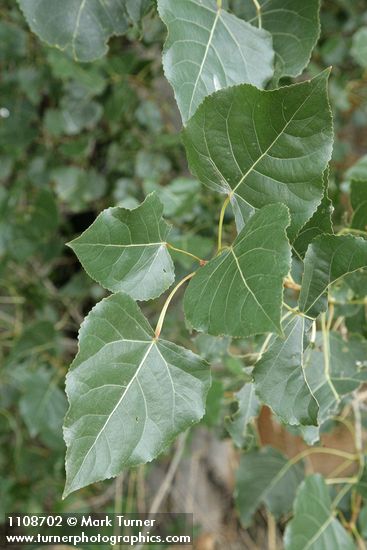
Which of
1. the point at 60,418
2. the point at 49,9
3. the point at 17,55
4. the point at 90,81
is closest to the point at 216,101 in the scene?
the point at 49,9

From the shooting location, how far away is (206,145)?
1.46 ft

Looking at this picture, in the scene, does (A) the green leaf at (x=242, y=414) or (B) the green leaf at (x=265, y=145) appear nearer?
(B) the green leaf at (x=265, y=145)

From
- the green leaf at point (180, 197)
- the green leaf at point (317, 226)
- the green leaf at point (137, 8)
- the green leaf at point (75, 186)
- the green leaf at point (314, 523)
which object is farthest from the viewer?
the green leaf at point (75, 186)

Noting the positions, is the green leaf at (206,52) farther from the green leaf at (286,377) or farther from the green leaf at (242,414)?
the green leaf at (242,414)

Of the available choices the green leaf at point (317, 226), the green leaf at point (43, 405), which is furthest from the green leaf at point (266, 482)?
the green leaf at point (317, 226)

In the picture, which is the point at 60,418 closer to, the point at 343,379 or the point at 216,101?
the point at 343,379

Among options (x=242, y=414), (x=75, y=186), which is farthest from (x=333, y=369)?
(x=75, y=186)

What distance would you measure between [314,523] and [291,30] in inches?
23.8

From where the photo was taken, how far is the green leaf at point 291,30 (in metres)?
0.56

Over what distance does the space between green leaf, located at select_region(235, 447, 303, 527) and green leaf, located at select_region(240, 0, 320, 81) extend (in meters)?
0.74

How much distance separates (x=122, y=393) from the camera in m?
0.45

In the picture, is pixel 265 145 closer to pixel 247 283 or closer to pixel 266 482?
pixel 247 283

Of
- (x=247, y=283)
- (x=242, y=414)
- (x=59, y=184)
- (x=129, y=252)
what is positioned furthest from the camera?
(x=59, y=184)

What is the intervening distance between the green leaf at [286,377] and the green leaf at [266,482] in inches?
24.7
